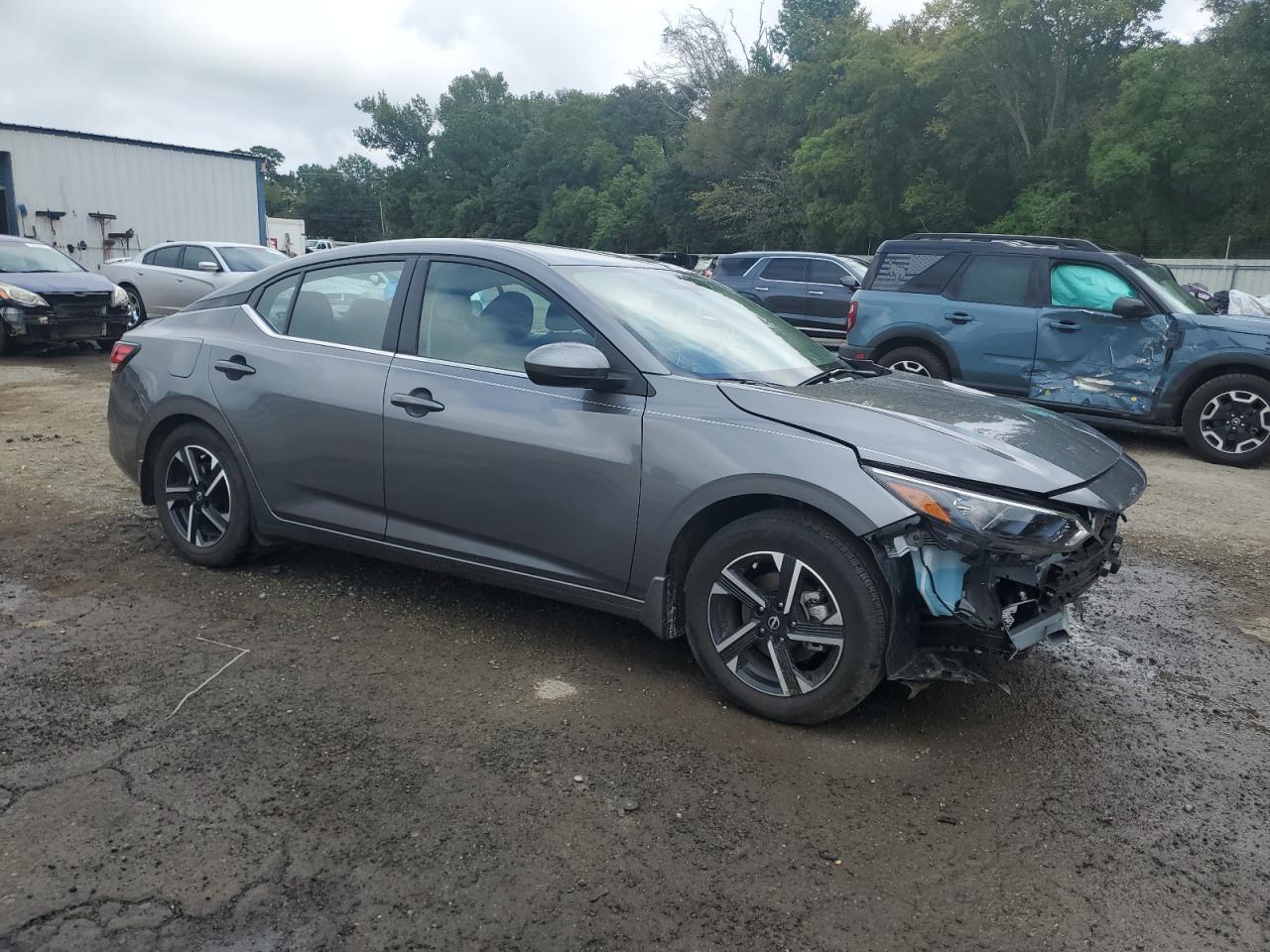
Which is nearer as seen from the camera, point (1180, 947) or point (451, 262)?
point (1180, 947)

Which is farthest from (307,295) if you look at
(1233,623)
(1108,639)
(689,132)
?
(689,132)

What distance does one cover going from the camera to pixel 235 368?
183 inches

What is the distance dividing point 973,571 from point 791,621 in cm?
62

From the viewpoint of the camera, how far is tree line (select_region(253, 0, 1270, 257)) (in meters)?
30.4

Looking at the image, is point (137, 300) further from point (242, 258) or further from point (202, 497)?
point (202, 497)

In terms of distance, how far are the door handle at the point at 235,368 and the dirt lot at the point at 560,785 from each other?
1005 millimetres

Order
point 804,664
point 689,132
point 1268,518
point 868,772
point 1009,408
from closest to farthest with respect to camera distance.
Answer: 1. point 868,772
2. point 804,664
3. point 1009,408
4. point 1268,518
5. point 689,132

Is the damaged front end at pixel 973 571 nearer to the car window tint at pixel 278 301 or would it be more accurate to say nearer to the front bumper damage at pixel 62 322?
the car window tint at pixel 278 301

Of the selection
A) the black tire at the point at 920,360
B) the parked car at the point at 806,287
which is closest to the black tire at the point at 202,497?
the black tire at the point at 920,360

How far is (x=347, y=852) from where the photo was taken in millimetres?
2711

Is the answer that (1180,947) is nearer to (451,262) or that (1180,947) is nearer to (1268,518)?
(451,262)

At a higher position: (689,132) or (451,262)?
(689,132)

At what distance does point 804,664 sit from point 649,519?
0.75m

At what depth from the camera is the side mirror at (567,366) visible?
11.9 ft
